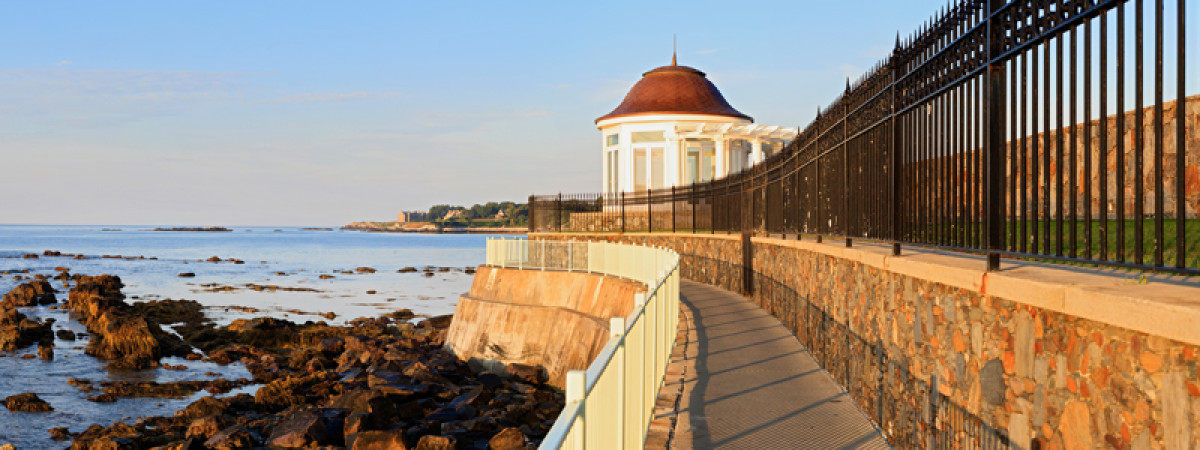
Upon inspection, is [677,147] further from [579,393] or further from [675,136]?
[579,393]

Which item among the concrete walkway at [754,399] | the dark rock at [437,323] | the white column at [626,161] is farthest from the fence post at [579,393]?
the white column at [626,161]

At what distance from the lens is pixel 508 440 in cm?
1187

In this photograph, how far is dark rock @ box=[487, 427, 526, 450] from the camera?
11773 mm

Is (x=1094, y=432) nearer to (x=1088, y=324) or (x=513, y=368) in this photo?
(x=1088, y=324)

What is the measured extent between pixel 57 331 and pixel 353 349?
57.3 ft

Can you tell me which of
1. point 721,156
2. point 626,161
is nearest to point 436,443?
point 721,156

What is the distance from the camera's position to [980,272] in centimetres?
491

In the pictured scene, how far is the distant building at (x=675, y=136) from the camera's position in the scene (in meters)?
36.4

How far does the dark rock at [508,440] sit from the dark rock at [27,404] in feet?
43.3

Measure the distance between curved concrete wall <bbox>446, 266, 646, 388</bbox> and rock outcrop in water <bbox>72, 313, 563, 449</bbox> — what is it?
2.49 feet

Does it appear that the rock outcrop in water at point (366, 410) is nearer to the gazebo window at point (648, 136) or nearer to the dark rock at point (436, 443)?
the dark rock at point (436, 443)

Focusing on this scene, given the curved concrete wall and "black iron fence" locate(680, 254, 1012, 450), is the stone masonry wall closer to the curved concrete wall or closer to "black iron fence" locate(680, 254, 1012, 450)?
"black iron fence" locate(680, 254, 1012, 450)

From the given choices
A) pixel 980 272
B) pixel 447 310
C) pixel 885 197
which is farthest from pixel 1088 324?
pixel 447 310

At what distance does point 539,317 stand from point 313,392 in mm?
5456
